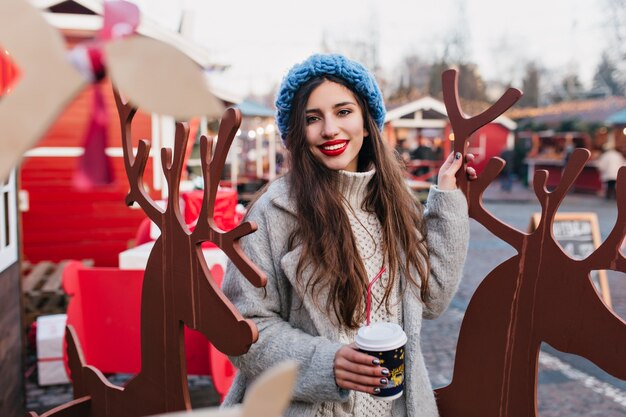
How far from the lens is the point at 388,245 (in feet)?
5.41

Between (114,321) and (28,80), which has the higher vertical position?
(28,80)

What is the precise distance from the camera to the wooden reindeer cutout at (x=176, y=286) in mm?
1249

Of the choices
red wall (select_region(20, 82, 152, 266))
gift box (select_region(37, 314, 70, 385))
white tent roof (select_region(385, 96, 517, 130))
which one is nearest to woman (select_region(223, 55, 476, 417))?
gift box (select_region(37, 314, 70, 385))

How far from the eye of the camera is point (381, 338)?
4.12ft

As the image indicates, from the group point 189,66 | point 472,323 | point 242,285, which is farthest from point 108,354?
point 189,66

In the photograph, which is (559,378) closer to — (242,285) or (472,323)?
(472,323)

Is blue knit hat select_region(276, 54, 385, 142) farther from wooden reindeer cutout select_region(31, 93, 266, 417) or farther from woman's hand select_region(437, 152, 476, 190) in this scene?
wooden reindeer cutout select_region(31, 93, 266, 417)

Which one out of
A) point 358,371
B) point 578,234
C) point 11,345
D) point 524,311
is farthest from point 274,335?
point 578,234

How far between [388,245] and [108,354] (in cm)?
211

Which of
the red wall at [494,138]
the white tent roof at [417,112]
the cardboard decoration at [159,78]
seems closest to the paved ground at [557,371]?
the cardboard decoration at [159,78]

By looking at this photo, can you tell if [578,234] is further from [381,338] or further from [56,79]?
[56,79]

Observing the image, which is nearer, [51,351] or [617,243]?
[617,243]

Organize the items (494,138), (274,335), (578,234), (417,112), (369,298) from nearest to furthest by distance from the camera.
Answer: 1. (274,335)
2. (369,298)
3. (578,234)
4. (417,112)
5. (494,138)

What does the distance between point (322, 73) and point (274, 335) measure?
30.1 inches
